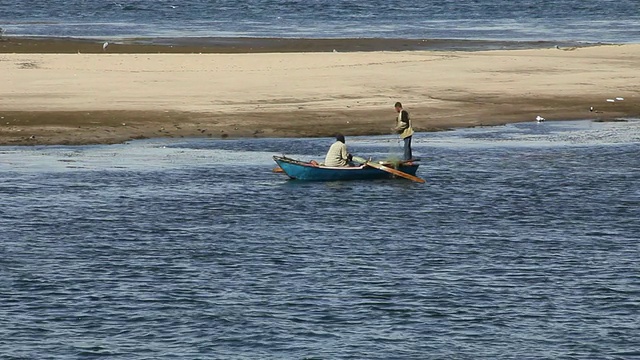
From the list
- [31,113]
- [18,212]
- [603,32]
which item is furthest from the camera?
[603,32]

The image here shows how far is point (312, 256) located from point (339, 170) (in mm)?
8919

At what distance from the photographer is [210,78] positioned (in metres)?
56.5

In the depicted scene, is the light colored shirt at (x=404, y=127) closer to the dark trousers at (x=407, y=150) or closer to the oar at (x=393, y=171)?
the dark trousers at (x=407, y=150)

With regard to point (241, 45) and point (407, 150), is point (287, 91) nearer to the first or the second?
point (407, 150)

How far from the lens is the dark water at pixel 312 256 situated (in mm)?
23844

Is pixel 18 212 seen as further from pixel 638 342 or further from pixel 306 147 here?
pixel 638 342

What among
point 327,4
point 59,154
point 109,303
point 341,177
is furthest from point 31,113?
point 327,4

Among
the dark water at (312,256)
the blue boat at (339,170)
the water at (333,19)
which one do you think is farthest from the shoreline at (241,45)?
the blue boat at (339,170)

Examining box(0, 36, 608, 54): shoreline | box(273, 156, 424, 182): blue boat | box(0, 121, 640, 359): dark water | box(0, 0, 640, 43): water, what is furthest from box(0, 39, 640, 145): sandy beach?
box(0, 0, 640, 43): water

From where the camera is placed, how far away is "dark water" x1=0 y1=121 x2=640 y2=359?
2384cm

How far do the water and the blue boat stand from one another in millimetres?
44597

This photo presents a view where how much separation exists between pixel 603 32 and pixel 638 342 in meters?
68.8

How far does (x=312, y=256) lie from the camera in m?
29.7

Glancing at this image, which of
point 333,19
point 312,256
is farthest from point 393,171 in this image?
point 333,19
